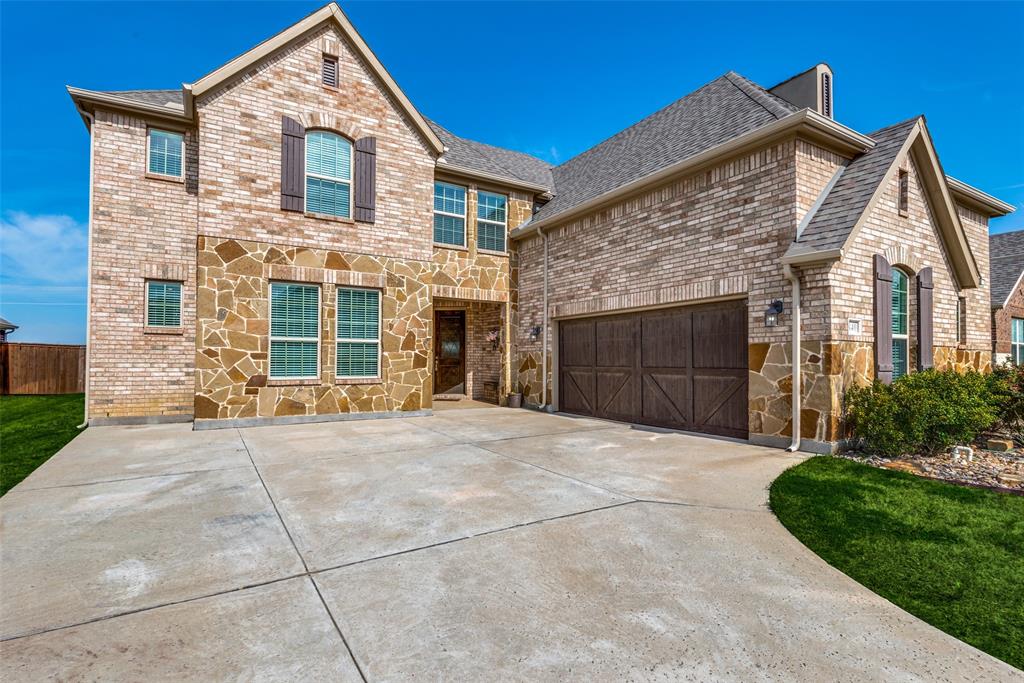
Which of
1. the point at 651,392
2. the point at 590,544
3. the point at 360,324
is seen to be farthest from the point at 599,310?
the point at 590,544

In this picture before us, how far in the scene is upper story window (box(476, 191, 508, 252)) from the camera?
13320 millimetres

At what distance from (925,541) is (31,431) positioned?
13.6m

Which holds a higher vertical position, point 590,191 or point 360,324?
point 590,191

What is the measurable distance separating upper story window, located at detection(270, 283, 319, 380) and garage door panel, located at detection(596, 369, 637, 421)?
639 centimetres

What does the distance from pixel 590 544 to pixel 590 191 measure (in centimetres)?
989

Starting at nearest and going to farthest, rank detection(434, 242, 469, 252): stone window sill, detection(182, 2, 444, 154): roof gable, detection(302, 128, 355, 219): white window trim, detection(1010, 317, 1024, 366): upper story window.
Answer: detection(182, 2, 444, 154): roof gable
detection(302, 128, 355, 219): white window trim
detection(434, 242, 469, 252): stone window sill
detection(1010, 317, 1024, 366): upper story window

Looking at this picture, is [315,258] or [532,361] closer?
[315,258]

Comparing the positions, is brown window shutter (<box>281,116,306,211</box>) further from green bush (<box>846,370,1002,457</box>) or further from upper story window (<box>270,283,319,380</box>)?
green bush (<box>846,370,1002,457</box>)

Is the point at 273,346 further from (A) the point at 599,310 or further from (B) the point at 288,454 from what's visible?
(A) the point at 599,310

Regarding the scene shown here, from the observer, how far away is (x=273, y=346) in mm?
10148

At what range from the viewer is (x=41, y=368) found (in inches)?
683

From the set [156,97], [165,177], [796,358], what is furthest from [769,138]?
[156,97]

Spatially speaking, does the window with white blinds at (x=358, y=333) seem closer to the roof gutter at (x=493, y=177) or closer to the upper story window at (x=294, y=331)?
the upper story window at (x=294, y=331)

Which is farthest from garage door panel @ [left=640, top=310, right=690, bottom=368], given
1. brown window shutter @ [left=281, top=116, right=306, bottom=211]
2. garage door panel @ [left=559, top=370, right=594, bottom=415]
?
brown window shutter @ [left=281, top=116, right=306, bottom=211]
